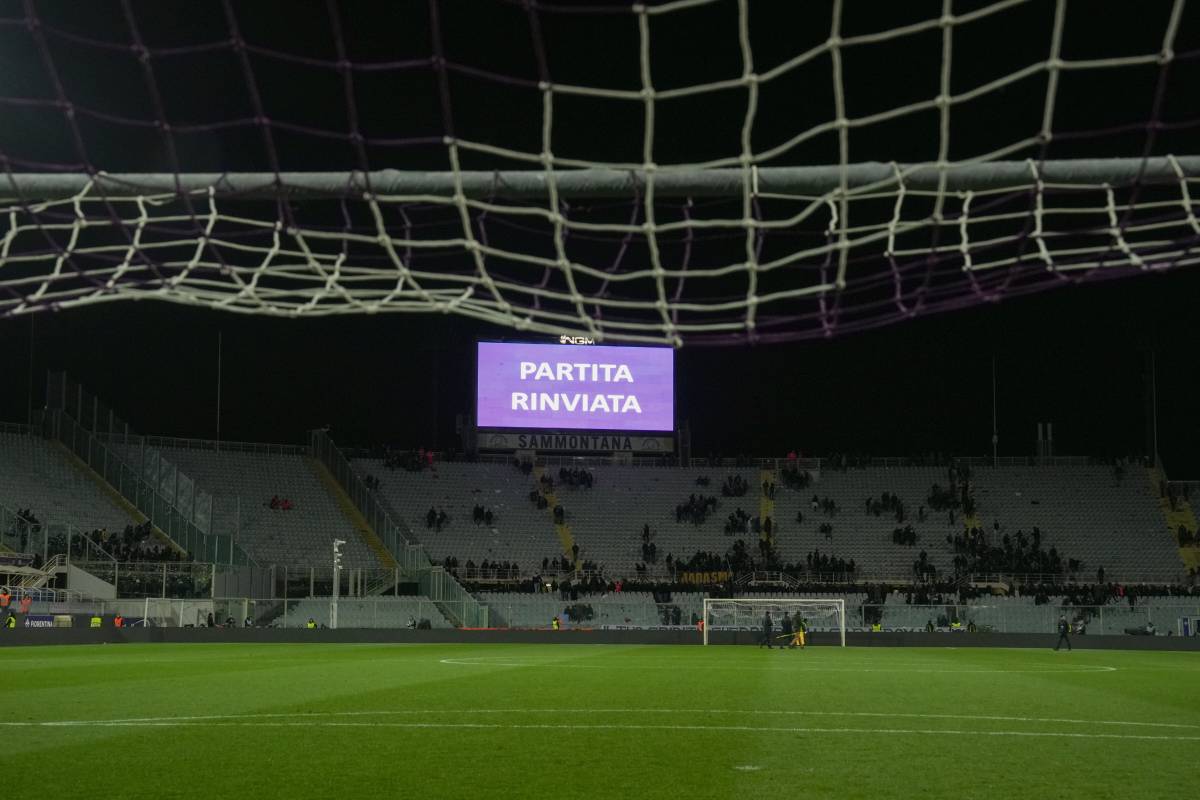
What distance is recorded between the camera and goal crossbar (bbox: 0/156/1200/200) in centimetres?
729

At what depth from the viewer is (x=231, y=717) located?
12.1m

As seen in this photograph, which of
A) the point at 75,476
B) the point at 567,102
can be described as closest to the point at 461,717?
the point at 567,102

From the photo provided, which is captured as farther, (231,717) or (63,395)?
(63,395)

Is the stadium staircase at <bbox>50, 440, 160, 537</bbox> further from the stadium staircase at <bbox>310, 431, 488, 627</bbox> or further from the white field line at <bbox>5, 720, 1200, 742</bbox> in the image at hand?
the white field line at <bbox>5, 720, 1200, 742</bbox>

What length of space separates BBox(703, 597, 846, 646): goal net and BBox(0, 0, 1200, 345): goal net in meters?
10.1

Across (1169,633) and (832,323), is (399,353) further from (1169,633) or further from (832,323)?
(832,323)

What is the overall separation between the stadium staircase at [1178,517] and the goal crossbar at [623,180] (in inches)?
1740

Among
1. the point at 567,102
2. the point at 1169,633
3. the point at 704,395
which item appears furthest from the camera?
the point at 704,395

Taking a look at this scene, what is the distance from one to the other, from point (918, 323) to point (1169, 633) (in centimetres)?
1816

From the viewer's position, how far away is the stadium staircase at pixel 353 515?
4719 centimetres

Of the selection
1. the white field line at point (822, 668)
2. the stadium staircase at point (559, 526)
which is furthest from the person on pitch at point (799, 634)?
the stadium staircase at point (559, 526)

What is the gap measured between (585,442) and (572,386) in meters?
2.71

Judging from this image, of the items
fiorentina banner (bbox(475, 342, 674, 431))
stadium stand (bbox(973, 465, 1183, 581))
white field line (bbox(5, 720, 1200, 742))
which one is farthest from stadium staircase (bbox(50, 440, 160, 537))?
white field line (bbox(5, 720, 1200, 742))

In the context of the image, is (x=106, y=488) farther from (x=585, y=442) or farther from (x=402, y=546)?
(x=585, y=442)
